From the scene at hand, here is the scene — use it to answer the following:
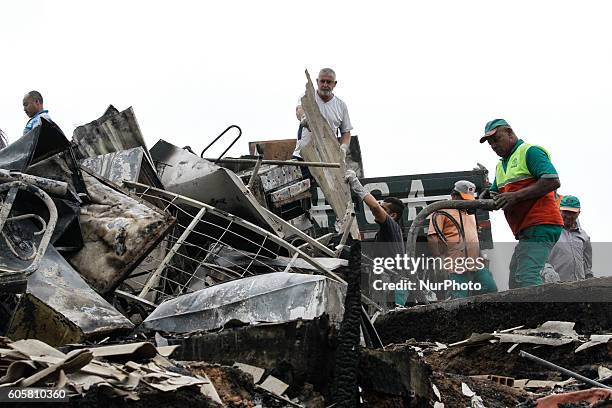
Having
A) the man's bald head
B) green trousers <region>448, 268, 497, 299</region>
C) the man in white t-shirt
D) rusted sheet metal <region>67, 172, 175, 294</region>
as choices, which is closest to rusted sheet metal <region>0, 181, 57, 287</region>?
rusted sheet metal <region>67, 172, 175, 294</region>

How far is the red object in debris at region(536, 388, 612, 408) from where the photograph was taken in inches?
169

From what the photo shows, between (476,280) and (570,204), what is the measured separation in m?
1.50

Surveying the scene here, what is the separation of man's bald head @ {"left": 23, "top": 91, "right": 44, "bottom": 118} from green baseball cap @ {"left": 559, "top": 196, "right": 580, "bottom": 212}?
4144mm

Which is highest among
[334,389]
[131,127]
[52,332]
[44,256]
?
[131,127]

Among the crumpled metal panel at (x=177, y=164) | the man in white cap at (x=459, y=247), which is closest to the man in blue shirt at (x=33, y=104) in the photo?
the crumpled metal panel at (x=177, y=164)

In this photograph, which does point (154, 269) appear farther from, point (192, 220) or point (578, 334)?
point (578, 334)

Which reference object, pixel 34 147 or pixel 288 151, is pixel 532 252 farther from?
pixel 288 151

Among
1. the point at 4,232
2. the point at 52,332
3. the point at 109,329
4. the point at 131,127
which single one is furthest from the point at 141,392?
the point at 131,127

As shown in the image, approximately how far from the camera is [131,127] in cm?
795

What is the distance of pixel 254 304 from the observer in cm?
497

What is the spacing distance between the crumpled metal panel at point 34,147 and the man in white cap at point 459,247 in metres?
2.57

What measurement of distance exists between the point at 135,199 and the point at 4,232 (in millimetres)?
1305

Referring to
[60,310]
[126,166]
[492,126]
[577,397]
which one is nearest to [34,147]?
[126,166]

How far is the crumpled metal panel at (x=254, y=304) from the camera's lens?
16.1 ft
